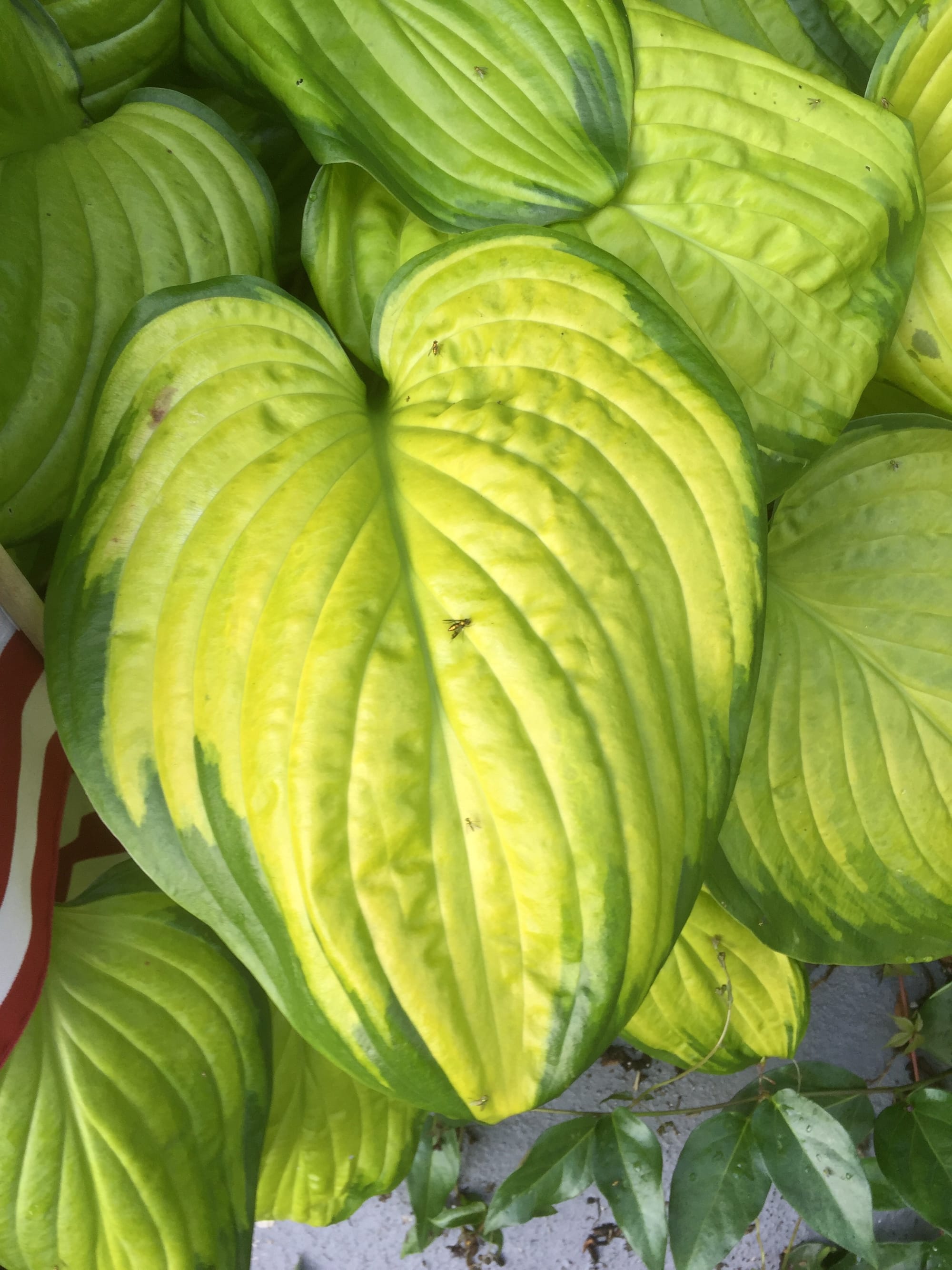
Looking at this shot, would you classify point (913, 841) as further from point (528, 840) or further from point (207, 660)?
point (207, 660)

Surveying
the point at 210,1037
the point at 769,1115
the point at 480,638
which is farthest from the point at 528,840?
the point at 769,1115

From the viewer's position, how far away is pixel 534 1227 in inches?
38.3

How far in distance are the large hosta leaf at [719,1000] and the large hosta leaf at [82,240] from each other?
59 cm

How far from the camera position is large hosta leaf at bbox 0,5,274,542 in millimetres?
533

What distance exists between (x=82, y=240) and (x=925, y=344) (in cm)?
58

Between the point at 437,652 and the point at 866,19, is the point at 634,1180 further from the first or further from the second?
the point at 866,19

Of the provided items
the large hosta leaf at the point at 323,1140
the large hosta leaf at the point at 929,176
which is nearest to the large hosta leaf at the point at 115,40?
the large hosta leaf at the point at 929,176

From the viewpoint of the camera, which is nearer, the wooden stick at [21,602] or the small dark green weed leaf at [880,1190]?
the wooden stick at [21,602]

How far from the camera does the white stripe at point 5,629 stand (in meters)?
0.53

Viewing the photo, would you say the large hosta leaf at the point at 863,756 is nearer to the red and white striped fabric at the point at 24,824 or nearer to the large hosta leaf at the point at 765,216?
the large hosta leaf at the point at 765,216

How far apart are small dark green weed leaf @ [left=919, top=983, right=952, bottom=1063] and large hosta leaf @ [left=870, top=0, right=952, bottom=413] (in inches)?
24.6

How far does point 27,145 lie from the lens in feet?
1.91

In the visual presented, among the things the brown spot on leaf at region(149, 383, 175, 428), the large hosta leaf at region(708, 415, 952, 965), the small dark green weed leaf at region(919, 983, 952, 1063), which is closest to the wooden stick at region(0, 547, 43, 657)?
the brown spot on leaf at region(149, 383, 175, 428)

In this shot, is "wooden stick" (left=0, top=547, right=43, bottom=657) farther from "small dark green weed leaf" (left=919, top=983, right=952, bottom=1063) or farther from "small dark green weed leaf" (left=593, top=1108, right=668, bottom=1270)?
"small dark green weed leaf" (left=919, top=983, right=952, bottom=1063)
